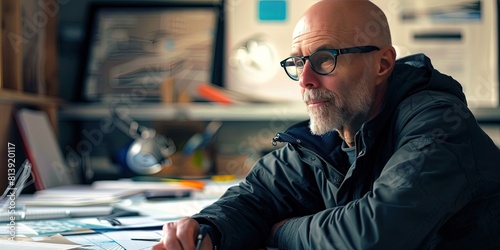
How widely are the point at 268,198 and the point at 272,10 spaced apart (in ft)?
4.88

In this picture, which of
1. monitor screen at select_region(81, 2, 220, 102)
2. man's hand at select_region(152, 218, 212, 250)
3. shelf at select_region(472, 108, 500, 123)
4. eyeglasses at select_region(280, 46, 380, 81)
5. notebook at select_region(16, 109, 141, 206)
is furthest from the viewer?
monitor screen at select_region(81, 2, 220, 102)

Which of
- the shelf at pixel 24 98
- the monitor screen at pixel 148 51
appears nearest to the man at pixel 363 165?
the shelf at pixel 24 98

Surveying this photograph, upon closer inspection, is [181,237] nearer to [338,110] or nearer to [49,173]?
[338,110]

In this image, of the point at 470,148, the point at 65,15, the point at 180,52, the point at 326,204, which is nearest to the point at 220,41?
the point at 180,52

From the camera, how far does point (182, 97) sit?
2660mm

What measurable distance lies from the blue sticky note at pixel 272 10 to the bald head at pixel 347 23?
1.43 m

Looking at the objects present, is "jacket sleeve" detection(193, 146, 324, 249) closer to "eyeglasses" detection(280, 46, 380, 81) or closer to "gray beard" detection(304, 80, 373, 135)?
"gray beard" detection(304, 80, 373, 135)

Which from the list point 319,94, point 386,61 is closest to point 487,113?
point 386,61

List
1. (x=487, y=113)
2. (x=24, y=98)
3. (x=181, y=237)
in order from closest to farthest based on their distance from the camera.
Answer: (x=181, y=237)
(x=24, y=98)
(x=487, y=113)

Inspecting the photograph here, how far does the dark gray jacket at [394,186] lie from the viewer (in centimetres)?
99

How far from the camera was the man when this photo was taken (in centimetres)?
100

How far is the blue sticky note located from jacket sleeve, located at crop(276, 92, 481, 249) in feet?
5.60

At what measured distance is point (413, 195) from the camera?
982 mm

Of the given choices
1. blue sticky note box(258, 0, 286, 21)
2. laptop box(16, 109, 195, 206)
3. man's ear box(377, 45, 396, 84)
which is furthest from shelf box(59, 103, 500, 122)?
man's ear box(377, 45, 396, 84)
